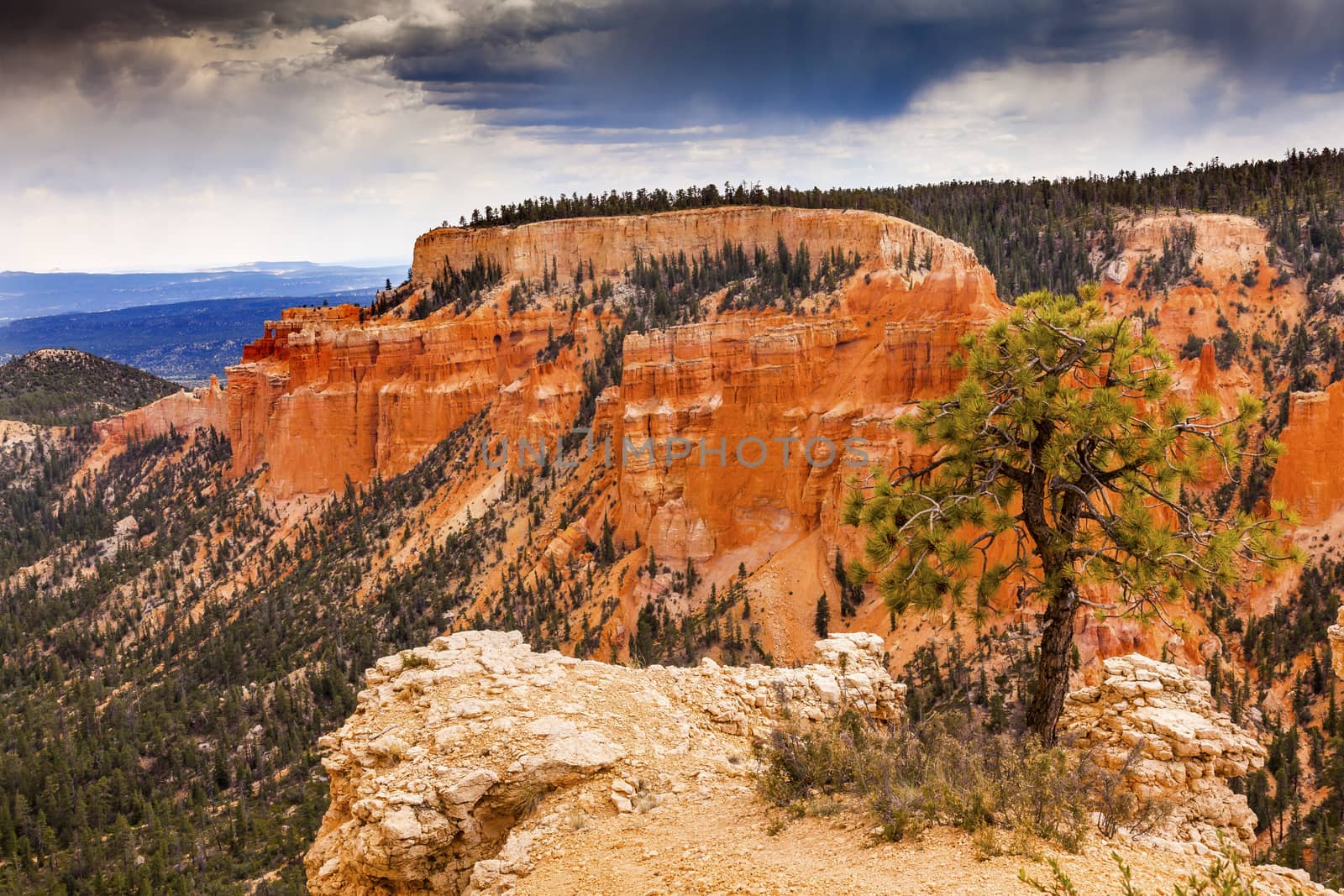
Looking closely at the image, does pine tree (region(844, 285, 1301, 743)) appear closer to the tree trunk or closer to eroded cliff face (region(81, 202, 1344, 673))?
the tree trunk

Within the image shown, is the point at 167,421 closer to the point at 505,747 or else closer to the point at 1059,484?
the point at 505,747

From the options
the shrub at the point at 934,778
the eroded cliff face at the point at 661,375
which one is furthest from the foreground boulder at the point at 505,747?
the eroded cliff face at the point at 661,375

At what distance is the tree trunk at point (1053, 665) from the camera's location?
11602 mm

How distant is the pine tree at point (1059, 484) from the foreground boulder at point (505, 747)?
2.46m

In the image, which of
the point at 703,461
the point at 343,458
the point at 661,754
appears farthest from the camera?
the point at 343,458

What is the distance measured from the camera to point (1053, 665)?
38.2 feet

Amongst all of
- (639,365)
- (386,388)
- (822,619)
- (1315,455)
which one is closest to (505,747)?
(822,619)

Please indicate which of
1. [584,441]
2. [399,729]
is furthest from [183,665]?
[399,729]

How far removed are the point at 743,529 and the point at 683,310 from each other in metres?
22.5

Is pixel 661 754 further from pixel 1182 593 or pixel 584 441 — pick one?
pixel 584 441

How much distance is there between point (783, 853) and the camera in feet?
27.6

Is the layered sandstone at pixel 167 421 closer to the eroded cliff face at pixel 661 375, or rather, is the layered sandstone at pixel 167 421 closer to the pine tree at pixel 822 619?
the eroded cliff face at pixel 661 375

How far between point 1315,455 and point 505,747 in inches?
2081

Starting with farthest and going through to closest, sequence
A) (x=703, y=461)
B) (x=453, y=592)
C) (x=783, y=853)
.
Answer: (x=453, y=592) → (x=703, y=461) → (x=783, y=853)
